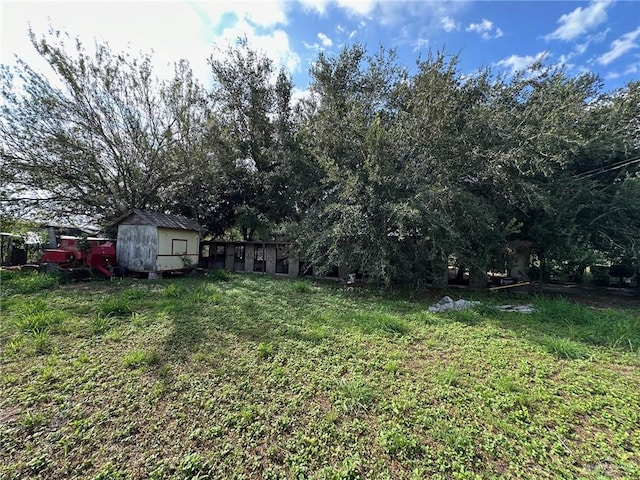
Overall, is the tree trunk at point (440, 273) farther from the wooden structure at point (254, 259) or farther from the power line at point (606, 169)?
the power line at point (606, 169)

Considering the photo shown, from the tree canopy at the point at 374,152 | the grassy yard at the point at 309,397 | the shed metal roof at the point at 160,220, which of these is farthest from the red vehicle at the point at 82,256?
the grassy yard at the point at 309,397

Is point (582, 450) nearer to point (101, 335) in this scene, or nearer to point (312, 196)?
point (101, 335)

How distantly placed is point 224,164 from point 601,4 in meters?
11.7

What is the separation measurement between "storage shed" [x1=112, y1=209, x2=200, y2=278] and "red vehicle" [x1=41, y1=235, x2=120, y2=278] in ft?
1.52

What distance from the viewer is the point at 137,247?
9.62 m

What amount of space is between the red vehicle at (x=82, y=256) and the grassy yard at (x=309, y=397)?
355 centimetres

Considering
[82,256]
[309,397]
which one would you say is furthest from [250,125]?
[309,397]

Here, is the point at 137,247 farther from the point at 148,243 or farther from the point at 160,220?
the point at 160,220

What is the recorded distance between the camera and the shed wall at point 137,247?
31.1 feet

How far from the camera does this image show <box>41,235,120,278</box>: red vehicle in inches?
326

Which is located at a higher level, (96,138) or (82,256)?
(96,138)

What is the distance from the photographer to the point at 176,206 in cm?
1262

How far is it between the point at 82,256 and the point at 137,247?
4.85ft

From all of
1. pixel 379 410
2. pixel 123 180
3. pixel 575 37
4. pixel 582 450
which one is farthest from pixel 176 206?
pixel 575 37
